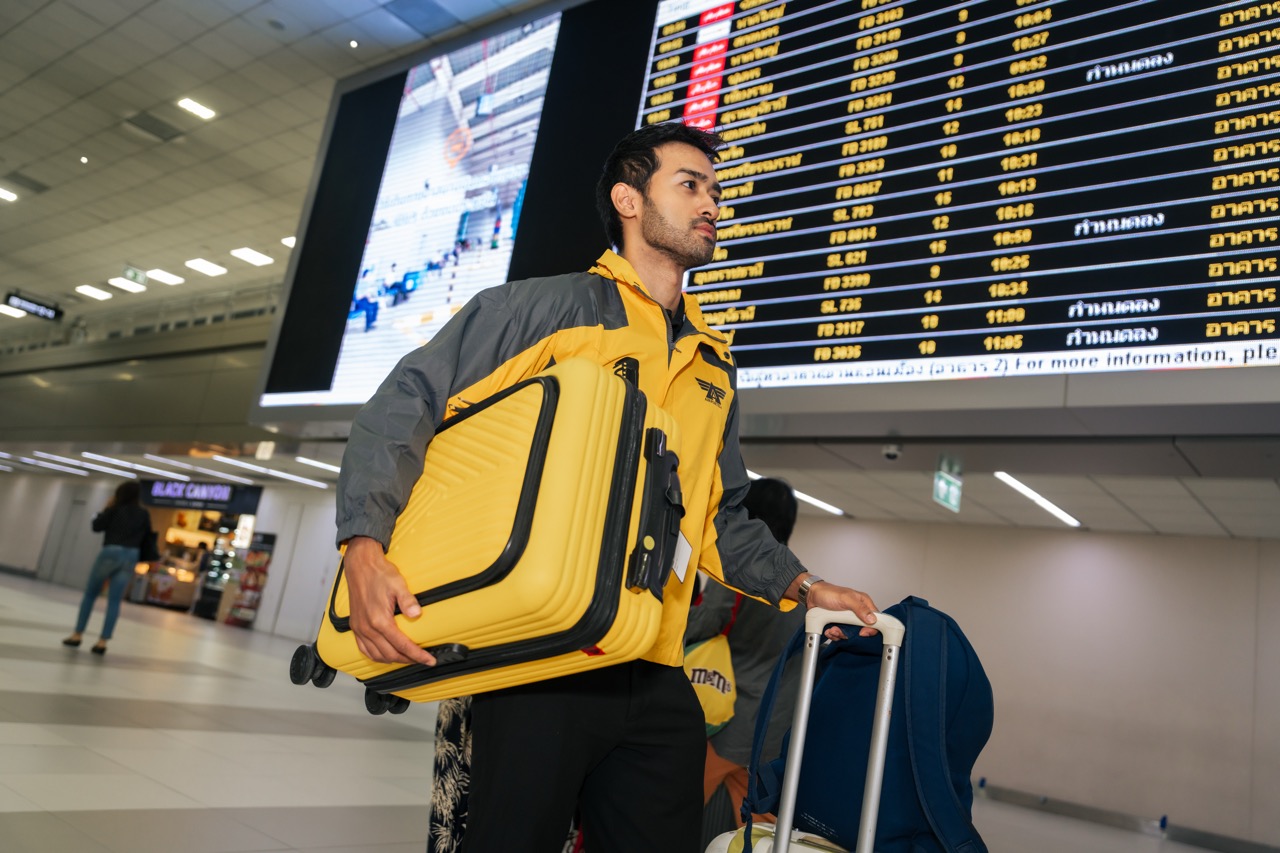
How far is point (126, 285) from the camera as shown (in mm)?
15594

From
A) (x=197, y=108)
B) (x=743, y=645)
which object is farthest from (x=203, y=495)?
(x=743, y=645)

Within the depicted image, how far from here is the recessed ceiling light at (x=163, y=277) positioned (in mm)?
14434

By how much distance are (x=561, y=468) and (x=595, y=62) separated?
4.97 m

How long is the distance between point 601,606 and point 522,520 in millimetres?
132

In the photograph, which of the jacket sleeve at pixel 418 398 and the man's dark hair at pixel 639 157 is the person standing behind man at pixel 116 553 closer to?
the man's dark hair at pixel 639 157

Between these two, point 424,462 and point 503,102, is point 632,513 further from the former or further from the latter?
point 503,102

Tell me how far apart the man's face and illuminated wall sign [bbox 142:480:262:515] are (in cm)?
1944

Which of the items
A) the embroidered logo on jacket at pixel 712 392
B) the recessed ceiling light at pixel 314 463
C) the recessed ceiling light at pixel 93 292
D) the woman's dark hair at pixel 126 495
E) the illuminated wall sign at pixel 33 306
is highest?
the recessed ceiling light at pixel 93 292

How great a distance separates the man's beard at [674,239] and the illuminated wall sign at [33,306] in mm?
17000

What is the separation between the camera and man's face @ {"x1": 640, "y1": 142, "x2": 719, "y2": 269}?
1715 millimetres

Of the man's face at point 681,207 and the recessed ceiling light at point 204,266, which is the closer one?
the man's face at point 681,207

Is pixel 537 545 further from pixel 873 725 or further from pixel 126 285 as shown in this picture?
pixel 126 285

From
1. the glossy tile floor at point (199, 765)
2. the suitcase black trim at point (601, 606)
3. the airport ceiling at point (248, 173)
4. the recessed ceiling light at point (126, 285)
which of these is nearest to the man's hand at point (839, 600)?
the suitcase black trim at point (601, 606)

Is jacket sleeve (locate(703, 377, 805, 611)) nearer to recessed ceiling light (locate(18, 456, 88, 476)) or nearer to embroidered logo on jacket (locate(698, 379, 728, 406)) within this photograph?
embroidered logo on jacket (locate(698, 379, 728, 406))
